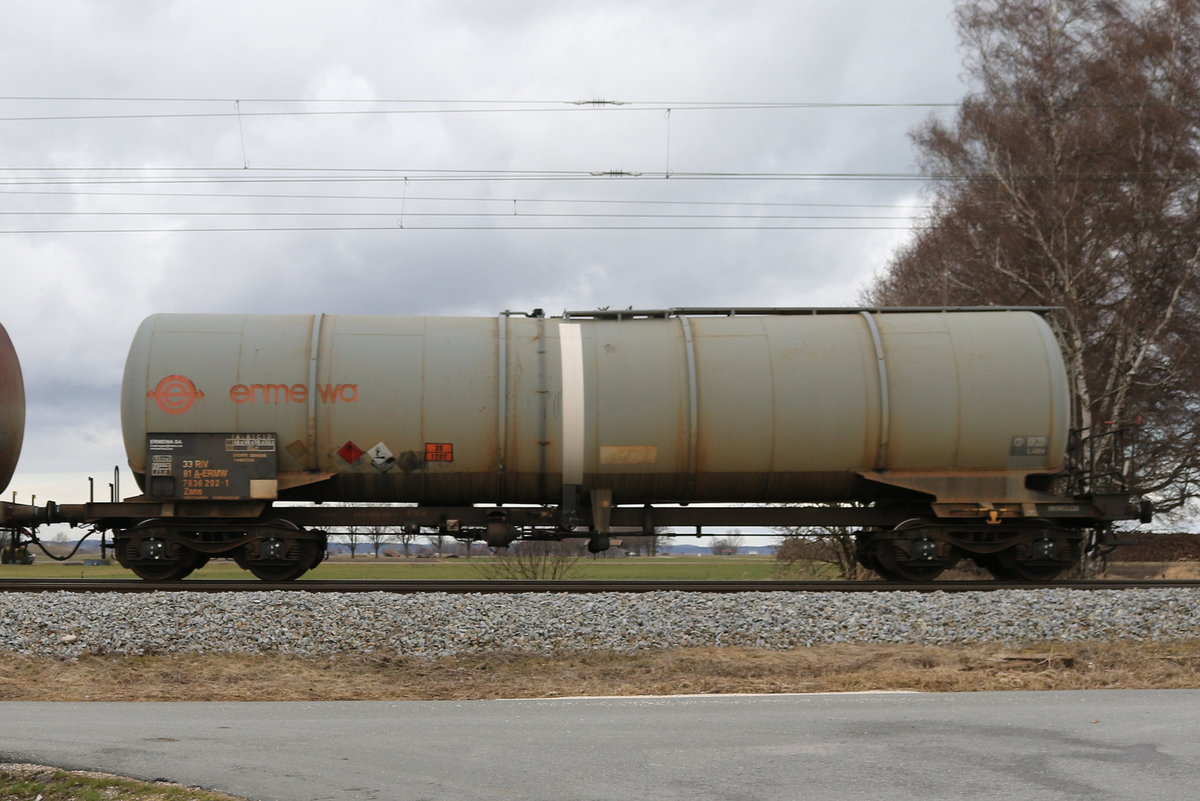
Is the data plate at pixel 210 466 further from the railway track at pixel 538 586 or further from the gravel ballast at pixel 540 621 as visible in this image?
the gravel ballast at pixel 540 621

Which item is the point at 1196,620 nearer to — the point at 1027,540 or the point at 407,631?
the point at 1027,540

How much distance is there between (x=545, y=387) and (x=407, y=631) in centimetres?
459

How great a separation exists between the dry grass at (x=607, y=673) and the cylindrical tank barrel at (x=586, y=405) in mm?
4190

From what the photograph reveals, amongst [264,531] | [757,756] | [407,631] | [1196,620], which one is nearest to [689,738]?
[757,756]

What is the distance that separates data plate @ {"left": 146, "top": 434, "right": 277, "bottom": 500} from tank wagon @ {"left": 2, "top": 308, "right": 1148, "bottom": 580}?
3cm

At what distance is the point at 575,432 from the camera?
13.7 m

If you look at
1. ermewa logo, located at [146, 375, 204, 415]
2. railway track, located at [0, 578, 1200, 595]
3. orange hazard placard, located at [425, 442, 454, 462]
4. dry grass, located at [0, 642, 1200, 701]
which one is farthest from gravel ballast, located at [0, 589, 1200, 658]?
ermewa logo, located at [146, 375, 204, 415]

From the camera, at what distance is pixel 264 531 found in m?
13.7

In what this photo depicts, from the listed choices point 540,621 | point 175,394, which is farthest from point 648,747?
point 175,394

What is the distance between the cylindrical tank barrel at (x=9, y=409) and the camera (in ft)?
45.8

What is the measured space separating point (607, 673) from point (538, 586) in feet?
13.3

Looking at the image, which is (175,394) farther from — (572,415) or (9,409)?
(572,415)

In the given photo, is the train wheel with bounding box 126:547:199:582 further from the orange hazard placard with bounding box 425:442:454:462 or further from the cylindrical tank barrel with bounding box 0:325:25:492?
the orange hazard placard with bounding box 425:442:454:462

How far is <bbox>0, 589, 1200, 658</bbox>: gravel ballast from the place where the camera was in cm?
979
